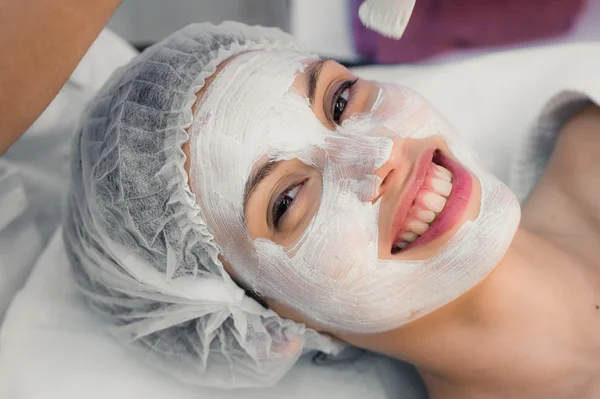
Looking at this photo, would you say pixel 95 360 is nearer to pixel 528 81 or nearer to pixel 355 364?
pixel 355 364

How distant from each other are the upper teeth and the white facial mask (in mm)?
47

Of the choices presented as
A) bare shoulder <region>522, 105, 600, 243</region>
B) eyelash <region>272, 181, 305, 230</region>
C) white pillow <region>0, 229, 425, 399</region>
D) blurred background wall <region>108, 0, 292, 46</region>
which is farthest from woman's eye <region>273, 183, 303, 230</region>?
blurred background wall <region>108, 0, 292, 46</region>

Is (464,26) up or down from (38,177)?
up

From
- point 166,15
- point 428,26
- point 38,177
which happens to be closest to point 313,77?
point 38,177

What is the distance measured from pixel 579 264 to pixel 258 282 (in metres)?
0.61

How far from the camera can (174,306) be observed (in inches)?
40.3

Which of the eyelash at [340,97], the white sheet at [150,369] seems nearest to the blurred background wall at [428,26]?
the white sheet at [150,369]

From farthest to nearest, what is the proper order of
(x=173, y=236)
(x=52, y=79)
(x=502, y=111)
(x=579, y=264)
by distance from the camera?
(x=502, y=111) → (x=579, y=264) → (x=173, y=236) → (x=52, y=79)

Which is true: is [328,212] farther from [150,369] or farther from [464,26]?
[464,26]

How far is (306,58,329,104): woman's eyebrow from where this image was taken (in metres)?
0.95

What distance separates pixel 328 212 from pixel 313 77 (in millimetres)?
231

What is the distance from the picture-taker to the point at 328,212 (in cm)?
91

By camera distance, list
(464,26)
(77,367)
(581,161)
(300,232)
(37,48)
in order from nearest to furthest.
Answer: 1. (37,48)
2. (300,232)
3. (77,367)
4. (581,161)
5. (464,26)

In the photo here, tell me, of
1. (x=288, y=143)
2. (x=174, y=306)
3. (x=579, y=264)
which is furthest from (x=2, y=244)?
(x=579, y=264)
